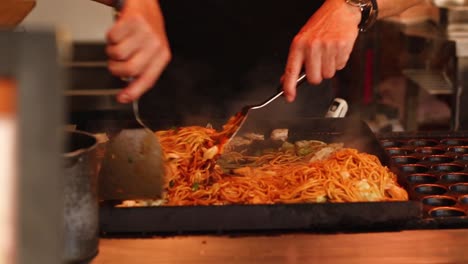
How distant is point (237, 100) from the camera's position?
3.37 meters

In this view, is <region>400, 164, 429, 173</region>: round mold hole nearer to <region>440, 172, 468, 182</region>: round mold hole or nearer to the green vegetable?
<region>440, 172, 468, 182</region>: round mold hole

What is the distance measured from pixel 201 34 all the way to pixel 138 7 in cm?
139

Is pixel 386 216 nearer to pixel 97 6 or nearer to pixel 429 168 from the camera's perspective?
pixel 429 168

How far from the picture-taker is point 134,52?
1.77m

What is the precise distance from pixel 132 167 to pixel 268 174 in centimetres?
65

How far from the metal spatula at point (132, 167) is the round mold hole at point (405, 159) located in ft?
3.18

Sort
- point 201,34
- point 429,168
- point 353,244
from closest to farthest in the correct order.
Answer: point 353,244 < point 429,168 < point 201,34

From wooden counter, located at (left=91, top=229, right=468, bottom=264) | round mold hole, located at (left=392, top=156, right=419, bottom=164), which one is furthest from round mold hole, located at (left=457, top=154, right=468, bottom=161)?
wooden counter, located at (left=91, top=229, right=468, bottom=264)

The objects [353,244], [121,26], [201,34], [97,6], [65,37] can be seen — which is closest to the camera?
[65,37]

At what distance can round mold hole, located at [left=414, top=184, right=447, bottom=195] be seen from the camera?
2.27 metres

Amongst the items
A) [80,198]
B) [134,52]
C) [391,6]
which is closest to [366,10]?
[391,6]

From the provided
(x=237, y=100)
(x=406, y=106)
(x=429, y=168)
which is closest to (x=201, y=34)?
(x=237, y=100)

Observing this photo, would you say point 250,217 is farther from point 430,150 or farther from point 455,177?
point 430,150

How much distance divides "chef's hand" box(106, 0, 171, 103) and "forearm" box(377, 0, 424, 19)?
1226 millimetres
